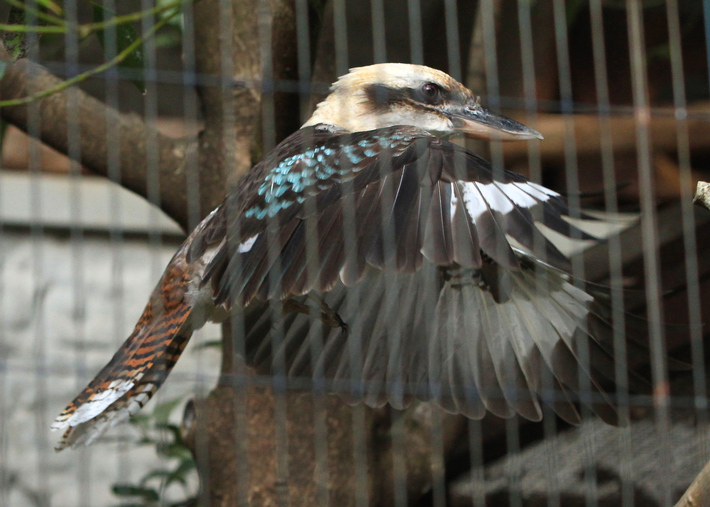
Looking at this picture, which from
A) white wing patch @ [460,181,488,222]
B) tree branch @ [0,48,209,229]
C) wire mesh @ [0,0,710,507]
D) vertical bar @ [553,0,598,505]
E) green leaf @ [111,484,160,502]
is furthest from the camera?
green leaf @ [111,484,160,502]

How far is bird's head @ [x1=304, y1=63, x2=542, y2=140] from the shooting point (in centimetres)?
175

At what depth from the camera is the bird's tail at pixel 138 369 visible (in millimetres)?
1445

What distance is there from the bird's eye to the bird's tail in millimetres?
614

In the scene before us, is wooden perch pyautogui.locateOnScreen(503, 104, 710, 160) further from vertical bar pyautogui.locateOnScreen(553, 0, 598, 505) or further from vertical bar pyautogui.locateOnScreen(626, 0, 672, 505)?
vertical bar pyautogui.locateOnScreen(553, 0, 598, 505)

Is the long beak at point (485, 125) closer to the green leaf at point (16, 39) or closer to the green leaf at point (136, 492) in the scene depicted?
the green leaf at point (16, 39)

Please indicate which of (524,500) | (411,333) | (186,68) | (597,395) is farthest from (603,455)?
(186,68)

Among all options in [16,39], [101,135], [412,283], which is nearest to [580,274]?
[412,283]

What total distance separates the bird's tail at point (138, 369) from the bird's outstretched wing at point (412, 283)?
15cm

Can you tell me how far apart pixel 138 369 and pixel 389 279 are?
1.83 feet

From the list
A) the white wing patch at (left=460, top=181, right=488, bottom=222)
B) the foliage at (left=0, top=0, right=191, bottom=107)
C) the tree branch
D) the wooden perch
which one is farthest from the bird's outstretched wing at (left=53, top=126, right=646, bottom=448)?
the wooden perch

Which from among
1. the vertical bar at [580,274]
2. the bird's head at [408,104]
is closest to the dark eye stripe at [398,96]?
the bird's head at [408,104]

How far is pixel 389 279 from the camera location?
→ 1.76 meters

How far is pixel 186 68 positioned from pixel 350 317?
63 cm

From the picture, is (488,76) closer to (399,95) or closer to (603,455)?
(399,95)
